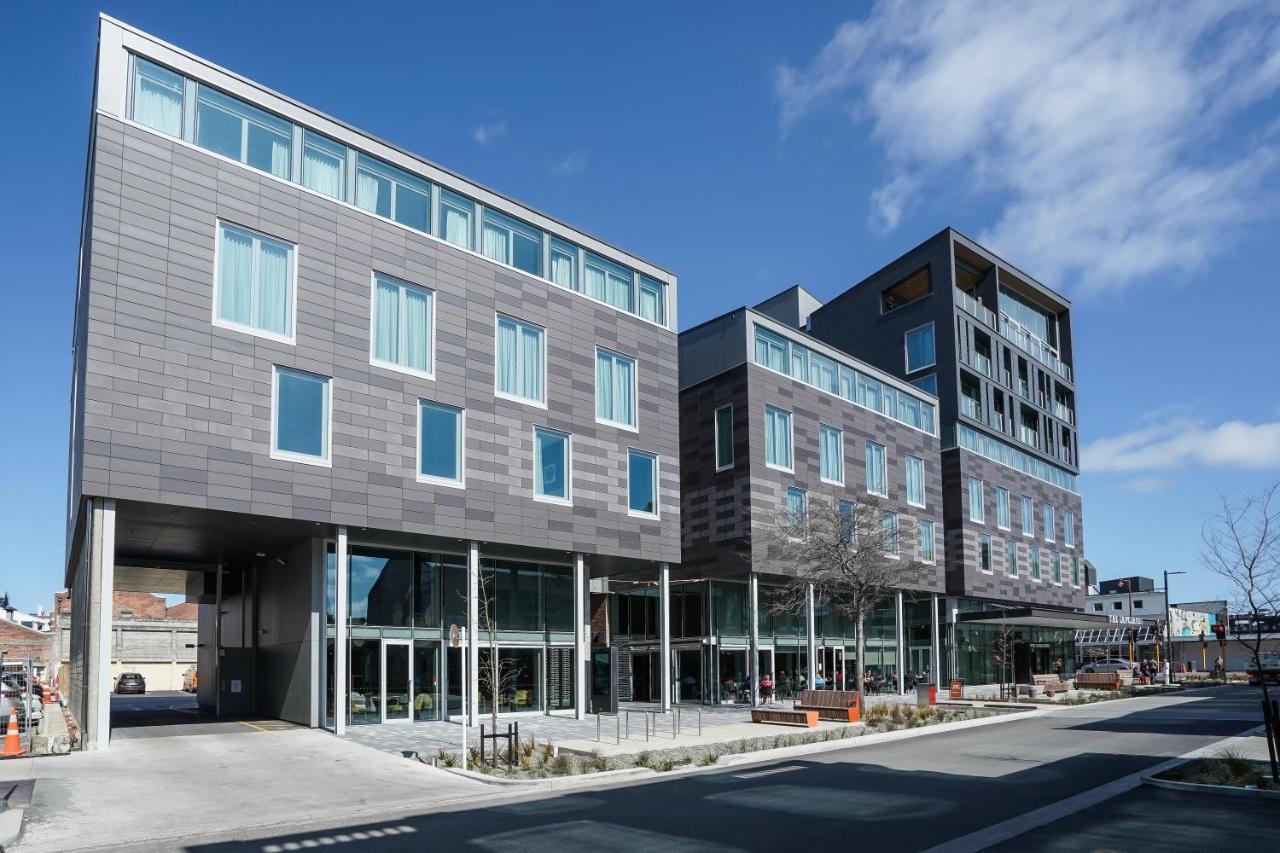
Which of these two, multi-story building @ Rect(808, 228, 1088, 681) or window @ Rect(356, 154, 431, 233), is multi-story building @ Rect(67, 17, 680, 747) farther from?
multi-story building @ Rect(808, 228, 1088, 681)

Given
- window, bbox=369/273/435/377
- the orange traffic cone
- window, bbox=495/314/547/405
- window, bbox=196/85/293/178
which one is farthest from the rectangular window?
the orange traffic cone

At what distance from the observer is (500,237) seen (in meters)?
32.9

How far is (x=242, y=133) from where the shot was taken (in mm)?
26984

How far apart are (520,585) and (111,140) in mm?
17555

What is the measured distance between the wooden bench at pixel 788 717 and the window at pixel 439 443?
11388 mm

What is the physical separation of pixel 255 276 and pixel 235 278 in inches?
21.1

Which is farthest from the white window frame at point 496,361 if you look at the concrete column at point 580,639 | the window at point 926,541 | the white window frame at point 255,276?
the window at point 926,541

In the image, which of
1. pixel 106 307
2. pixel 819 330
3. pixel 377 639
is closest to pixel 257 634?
pixel 377 639

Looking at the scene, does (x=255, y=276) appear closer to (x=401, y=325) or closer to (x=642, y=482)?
(x=401, y=325)

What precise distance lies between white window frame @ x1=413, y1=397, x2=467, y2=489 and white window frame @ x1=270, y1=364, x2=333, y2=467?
2752mm

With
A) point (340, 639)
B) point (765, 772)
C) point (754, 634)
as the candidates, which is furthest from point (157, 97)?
point (754, 634)

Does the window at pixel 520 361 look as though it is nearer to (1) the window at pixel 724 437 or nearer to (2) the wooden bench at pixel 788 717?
(2) the wooden bench at pixel 788 717

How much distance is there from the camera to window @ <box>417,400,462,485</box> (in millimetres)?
29609

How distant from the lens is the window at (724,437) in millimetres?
43219
